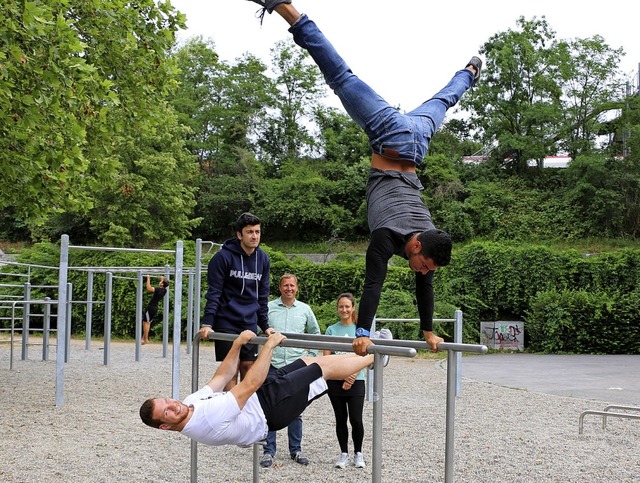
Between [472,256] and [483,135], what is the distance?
1467 centimetres

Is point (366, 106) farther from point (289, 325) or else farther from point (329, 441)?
point (329, 441)

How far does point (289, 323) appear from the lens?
5.88 meters

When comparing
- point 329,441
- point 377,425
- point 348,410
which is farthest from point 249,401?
point 329,441

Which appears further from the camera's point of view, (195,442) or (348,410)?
(348,410)

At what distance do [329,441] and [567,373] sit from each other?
26.5 feet

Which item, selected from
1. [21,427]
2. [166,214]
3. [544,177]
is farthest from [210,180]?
[21,427]

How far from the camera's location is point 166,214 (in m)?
27.9

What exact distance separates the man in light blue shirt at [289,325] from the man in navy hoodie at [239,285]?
41.0 inches

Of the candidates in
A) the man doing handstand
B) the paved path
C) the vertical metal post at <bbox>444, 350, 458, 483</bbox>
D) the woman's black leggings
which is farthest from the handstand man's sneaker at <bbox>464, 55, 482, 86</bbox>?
the paved path

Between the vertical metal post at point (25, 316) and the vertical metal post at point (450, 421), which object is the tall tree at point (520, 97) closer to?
the vertical metal post at point (25, 316)

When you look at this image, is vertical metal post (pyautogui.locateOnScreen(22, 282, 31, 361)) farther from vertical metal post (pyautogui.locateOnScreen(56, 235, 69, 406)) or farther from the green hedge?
the green hedge

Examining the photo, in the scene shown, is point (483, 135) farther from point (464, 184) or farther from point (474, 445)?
point (474, 445)

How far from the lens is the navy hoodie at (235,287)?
462cm

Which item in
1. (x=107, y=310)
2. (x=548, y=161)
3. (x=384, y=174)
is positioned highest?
(x=548, y=161)
